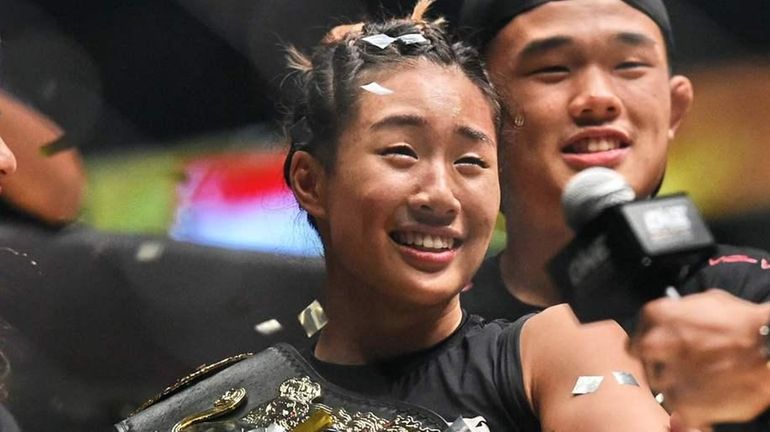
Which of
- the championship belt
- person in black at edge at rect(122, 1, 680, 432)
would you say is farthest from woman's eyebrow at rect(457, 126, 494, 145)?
the championship belt

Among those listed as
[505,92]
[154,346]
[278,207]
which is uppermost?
[505,92]

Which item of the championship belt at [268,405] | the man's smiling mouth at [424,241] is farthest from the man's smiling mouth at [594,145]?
the championship belt at [268,405]

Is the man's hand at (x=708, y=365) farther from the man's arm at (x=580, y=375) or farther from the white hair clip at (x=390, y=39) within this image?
the white hair clip at (x=390, y=39)

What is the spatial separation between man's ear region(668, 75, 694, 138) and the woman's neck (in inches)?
9.9

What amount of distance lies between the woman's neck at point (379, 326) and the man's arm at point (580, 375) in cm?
8

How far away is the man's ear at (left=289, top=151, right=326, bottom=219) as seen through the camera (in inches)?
39.3

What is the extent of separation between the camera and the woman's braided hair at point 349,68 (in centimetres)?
98

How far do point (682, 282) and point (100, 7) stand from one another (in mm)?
721

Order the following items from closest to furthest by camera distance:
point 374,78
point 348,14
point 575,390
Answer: point 575,390 → point 374,78 → point 348,14

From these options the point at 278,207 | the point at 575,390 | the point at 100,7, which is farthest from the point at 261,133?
the point at 575,390

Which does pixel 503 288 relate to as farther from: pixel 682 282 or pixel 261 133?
pixel 682 282

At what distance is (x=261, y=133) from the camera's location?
3.54ft

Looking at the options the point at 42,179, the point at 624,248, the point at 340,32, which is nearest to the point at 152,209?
the point at 42,179

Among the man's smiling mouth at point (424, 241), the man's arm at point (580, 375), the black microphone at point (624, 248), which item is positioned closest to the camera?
the black microphone at point (624, 248)
